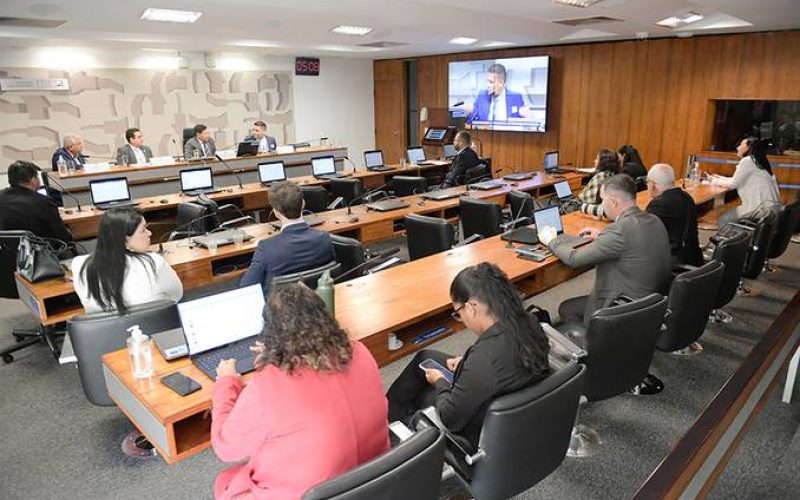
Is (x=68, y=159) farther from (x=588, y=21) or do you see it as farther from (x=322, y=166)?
(x=588, y=21)

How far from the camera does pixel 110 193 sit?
585cm

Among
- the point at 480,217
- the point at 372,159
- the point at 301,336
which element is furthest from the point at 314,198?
the point at 301,336

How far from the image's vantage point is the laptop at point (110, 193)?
576 centimetres

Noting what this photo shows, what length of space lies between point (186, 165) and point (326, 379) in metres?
6.37

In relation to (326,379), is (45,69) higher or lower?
higher

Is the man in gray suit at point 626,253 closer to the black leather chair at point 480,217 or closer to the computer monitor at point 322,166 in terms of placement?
the black leather chair at point 480,217

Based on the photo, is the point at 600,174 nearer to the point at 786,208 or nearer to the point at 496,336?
the point at 786,208

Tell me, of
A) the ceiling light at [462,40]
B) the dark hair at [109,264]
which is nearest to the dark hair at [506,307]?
the dark hair at [109,264]

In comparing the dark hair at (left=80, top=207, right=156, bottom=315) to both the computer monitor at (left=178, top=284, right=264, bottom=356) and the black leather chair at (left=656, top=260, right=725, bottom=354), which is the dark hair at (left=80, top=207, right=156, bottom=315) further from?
the black leather chair at (left=656, top=260, right=725, bottom=354)

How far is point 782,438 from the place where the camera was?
2.62 metres

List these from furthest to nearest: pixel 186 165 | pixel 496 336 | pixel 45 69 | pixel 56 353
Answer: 1. pixel 45 69
2. pixel 186 165
3. pixel 56 353
4. pixel 496 336

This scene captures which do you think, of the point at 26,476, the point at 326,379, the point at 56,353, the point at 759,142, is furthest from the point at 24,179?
the point at 759,142

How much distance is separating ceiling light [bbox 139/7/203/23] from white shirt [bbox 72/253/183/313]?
4.17 m

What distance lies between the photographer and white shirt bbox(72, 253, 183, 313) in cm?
269
